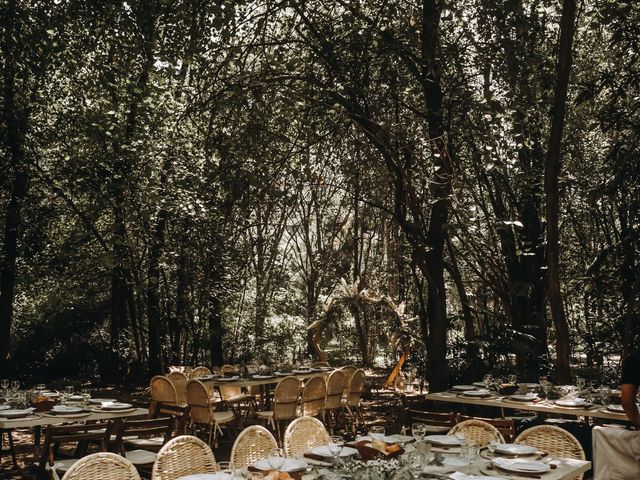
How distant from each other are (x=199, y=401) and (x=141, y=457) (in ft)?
6.92

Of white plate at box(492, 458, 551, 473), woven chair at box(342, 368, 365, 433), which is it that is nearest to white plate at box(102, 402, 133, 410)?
woven chair at box(342, 368, 365, 433)

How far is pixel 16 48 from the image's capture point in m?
6.84

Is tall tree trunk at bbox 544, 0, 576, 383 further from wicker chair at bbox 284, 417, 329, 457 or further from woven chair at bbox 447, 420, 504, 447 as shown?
wicker chair at bbox 284, 417, 329, 457

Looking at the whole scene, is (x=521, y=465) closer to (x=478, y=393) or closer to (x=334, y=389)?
(x=478, y=393)

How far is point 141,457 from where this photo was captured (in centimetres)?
549

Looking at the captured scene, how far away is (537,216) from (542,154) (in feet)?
3.55

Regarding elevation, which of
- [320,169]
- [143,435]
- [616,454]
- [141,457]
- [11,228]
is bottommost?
[141,457]

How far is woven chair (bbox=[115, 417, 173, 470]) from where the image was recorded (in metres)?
5.02

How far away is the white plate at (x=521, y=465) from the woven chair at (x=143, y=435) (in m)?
2.82

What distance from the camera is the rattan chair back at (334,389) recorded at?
8352mm

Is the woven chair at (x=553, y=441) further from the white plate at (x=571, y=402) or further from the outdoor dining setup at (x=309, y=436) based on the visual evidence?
the white plate at (x=571, y=402)

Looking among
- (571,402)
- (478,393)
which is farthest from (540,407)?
(478,393)

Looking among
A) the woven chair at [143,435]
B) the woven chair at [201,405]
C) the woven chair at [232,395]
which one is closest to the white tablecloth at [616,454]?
the woven chair at [143,435]

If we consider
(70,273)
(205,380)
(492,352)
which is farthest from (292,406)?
(70,273)
